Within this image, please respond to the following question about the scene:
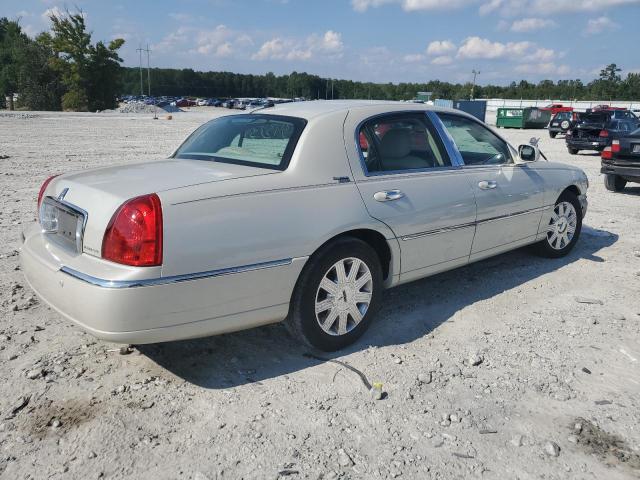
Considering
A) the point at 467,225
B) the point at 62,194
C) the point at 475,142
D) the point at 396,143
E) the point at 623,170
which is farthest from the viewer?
the point at 623,170

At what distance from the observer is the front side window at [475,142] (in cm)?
462

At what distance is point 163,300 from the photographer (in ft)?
9.40

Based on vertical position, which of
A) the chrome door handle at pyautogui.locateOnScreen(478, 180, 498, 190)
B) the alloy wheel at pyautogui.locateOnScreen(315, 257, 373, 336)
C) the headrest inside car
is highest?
the headrest inside car

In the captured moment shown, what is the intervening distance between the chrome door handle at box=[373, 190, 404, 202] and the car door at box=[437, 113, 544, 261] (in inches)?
36.2

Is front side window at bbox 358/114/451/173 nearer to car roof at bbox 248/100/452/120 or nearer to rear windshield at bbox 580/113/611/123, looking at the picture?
car roof at bbox 248/100/452/120

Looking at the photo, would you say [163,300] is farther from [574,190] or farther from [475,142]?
[574,190]

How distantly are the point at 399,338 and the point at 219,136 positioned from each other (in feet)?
6.62

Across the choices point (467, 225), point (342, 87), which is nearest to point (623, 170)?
point (467, 225)

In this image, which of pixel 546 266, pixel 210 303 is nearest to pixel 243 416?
pixel 210 303

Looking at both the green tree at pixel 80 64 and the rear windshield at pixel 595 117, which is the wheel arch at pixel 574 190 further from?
the green tree at pixel 80 64

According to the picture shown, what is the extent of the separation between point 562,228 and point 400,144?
8.93 ft

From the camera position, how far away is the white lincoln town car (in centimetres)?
286

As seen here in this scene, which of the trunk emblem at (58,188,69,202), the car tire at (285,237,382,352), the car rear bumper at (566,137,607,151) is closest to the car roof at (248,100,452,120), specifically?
the car tire at (285,237,382,352)

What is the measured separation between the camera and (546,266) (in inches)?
226
